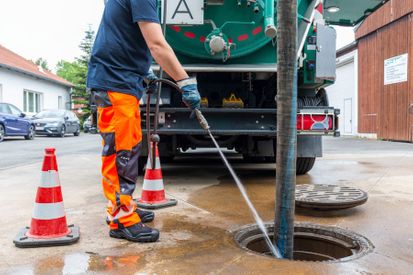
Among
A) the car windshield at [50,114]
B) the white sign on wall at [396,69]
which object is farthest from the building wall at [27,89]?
the white sign on wall at [396,69]

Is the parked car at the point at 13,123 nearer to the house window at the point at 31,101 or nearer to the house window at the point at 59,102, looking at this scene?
the house window at the point at 31,101

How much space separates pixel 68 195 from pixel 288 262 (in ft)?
9.40

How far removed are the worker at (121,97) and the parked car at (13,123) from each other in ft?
46.9

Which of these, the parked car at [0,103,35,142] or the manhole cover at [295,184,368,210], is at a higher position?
the parked car at [0,103,35,142]

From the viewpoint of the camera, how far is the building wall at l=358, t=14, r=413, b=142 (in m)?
15.0

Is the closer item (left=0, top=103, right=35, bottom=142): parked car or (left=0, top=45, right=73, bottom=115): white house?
(left=0, top=103, right=35, bottom=142): parked car

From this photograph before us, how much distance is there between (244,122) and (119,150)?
228 centimetres

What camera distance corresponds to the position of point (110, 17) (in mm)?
2906

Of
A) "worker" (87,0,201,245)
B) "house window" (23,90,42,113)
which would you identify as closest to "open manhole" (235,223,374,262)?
"worker" (87,0,201,245)

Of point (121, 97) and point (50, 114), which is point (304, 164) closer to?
point (121, 97)

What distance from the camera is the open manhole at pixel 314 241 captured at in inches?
117

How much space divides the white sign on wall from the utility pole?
14.2 m

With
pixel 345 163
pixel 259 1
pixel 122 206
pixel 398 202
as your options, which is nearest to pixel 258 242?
pixel 122 206

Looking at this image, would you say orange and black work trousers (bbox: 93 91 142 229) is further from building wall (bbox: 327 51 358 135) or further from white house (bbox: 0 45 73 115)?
white house (bbox: 0 45 73 115)
